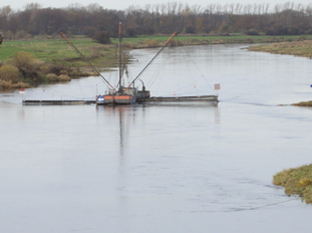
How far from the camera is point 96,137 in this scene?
117ft

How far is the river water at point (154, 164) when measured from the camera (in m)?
20.6

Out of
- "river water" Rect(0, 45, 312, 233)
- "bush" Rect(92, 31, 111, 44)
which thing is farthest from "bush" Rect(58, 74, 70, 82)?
"bush" Rect(92, 31, 111, 44)

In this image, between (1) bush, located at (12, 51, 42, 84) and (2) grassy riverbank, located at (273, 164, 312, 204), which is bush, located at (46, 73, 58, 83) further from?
(2) grassy riverbank, located at (273, 164, 312, 204)

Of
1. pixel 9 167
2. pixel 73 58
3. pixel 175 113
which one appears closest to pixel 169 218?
pixel 9 167

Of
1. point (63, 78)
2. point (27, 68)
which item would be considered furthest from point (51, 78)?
point (27, 68)

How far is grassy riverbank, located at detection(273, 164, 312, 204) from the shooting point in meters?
21.7

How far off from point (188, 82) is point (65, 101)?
15367 millimetres

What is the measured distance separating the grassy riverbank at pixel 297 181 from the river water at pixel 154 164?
375mm

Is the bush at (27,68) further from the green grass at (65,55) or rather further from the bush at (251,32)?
the bush at (251,32)

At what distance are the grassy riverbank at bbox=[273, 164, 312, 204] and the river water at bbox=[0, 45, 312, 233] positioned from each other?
1.23ft

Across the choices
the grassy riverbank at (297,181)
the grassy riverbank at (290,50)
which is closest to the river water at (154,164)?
the grassy riverbank at (297,181)

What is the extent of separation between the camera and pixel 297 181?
75.4 ft

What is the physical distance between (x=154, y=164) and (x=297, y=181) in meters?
7.30

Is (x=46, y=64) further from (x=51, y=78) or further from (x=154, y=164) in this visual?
(x=154, y=164)
